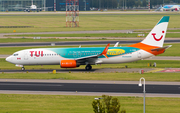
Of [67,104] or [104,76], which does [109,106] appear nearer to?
[67,104]

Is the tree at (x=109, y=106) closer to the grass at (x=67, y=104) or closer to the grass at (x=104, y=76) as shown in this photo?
the grass at (x=67, y=104)

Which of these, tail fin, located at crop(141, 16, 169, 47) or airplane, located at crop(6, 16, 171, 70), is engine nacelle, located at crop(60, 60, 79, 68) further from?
tail fin, located at crop(141, 16, 169, 47)

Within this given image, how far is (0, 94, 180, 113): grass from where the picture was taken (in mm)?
30609

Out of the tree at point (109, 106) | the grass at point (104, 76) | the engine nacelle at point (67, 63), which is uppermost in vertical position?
the tree at point (109, 106)

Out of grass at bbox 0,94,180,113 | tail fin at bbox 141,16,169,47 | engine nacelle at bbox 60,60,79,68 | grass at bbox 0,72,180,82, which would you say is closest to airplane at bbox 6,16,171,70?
tail fin at bbox 141,16,169,47

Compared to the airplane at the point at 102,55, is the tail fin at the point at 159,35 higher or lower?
higher

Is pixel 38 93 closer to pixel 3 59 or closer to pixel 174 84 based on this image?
pixel 174 84

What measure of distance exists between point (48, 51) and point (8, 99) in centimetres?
2147

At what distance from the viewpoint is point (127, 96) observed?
35.7 m

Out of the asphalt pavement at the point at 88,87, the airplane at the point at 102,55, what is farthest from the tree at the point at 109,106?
the airplane at the point at 102,55

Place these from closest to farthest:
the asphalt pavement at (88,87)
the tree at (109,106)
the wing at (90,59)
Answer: the tree at (109,106) → the asphalt pavement at (88,87) → the wing at (90,59)

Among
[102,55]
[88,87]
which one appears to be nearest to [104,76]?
[102,55]

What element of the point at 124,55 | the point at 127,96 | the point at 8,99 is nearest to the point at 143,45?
the point at 124,55

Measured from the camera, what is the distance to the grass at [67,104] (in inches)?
1205
